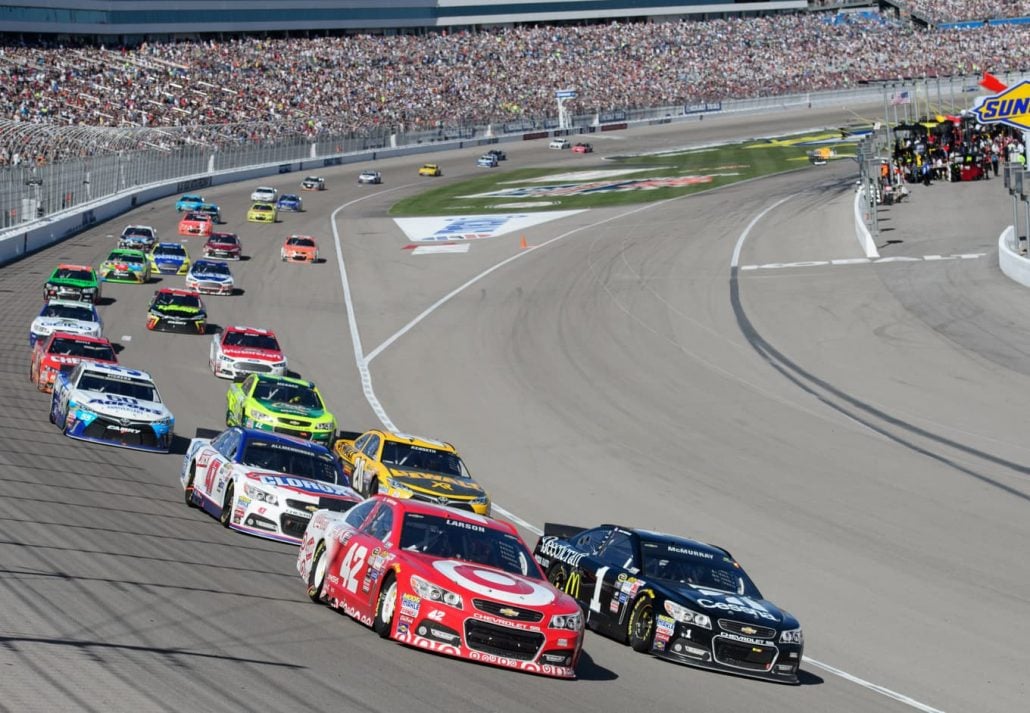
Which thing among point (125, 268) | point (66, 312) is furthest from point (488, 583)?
point (125, 268)

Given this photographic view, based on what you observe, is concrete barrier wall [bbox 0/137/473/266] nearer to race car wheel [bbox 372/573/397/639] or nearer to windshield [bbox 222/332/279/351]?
windshield [bbox 222/332/279/351]

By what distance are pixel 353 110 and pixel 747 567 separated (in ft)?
280

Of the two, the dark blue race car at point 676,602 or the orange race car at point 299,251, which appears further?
the orange race car at point 299,251

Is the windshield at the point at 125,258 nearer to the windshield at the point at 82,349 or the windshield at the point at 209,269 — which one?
the windshield at the point at 209,269

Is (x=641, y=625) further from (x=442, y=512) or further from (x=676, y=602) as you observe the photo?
(x=442, y=512)

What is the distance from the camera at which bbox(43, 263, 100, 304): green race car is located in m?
39.6

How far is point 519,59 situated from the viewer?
115 metres

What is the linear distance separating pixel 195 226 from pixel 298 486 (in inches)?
1812

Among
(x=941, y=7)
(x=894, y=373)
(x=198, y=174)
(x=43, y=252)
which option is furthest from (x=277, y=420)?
(x=941, y=7)

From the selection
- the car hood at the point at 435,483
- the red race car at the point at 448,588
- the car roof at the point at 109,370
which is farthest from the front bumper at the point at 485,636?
the car roof at the point at 109,370

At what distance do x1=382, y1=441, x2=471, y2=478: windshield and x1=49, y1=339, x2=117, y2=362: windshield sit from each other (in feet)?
32.5

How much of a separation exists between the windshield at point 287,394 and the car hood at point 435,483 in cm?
525

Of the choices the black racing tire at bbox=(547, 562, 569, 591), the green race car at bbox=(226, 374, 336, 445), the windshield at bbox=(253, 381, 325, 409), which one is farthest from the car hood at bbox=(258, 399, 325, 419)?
the black racing tire at bbox=(547, 562, 569, 591)

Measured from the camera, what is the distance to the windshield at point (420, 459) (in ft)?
65.3
